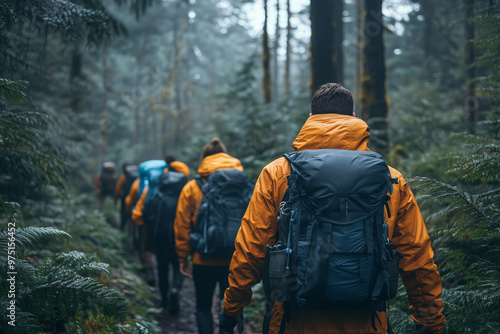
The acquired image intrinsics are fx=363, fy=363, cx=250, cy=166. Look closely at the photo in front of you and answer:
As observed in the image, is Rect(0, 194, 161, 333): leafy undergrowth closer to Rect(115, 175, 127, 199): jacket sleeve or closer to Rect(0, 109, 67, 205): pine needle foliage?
Rect(0, 109, 67, 205): pine needle foliage

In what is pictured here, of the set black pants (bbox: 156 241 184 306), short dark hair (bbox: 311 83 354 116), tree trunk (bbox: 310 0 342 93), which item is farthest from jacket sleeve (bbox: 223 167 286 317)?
tree trunk (bbox: 310 0 342 93)

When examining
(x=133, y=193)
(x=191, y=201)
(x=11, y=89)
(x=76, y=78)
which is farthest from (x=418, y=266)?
(x=76, y=78)

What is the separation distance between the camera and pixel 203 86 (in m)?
42.4

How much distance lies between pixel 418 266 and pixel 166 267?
539 cm

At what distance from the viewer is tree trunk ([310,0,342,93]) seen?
6.45m

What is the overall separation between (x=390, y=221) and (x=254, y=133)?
34.5 ft

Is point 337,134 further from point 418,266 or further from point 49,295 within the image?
point 49,295

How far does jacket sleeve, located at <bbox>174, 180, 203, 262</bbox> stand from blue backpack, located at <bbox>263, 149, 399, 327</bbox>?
108 inches

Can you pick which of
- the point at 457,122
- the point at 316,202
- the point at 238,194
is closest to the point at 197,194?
the point at 238,194

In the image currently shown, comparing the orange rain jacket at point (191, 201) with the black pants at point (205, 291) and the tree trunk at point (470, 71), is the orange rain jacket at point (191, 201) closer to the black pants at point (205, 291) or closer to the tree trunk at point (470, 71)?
the black pants at point (205, 291)

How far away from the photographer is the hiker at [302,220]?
237 cm

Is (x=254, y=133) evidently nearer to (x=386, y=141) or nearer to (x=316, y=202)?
(x=386, y=141)

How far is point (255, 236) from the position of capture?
8.35 ft

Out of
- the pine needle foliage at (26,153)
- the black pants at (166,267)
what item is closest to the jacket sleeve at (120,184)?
the black pants at (166,267)
